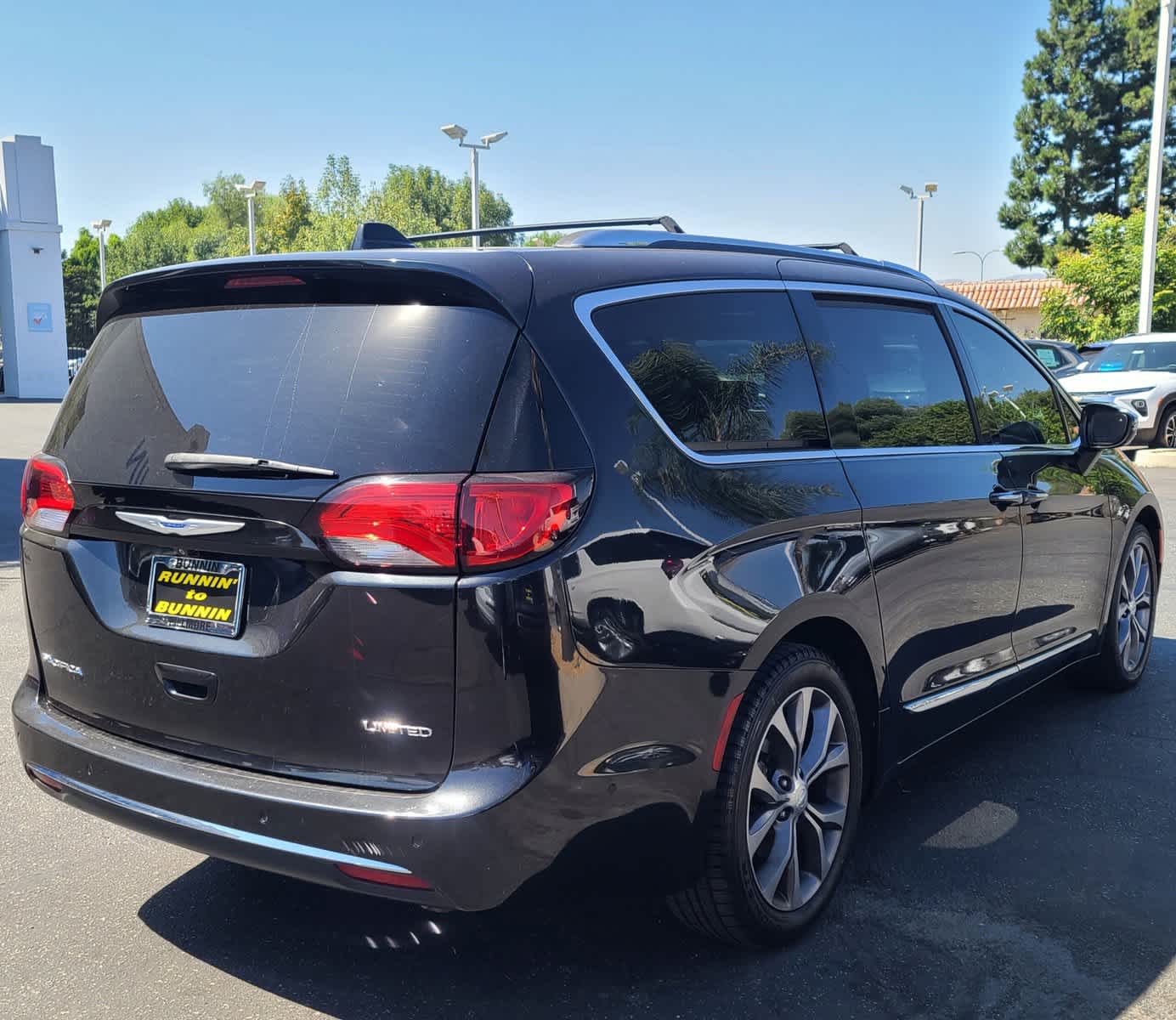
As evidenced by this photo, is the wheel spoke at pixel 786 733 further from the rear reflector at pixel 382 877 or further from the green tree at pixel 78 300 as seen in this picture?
the green tree at pixel 78 300

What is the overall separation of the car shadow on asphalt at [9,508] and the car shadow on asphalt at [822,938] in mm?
5559

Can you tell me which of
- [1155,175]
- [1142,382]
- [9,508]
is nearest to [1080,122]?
[1155,175]

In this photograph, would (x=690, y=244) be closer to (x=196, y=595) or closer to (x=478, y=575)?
(x=478, y=575)

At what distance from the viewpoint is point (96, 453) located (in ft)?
9.84

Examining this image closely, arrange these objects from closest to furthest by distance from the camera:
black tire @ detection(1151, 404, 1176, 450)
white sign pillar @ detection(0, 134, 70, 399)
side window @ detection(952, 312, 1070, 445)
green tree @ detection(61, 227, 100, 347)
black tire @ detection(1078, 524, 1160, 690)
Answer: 1. side window @ detection(952, 312, 1070, 445)
2. black tire @ detection(1078, 524, 1160, 690)
3. black tire @ detection(1151, 404, 1176, 450)
4. white sign pillar @ detection(0, 134, 70, 399)
5. green tree @ detection(61, 227, 100, 347)

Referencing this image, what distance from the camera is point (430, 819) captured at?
242cm

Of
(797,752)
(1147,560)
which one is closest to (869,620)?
(797,752)

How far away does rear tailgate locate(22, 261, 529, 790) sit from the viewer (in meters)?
2.48

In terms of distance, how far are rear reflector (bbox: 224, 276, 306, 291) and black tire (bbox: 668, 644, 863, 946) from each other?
1.44m

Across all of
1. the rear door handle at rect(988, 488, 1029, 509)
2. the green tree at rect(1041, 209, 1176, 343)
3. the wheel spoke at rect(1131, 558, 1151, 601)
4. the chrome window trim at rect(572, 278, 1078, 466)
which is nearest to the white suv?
the green tree at rect(1041, 209, 1176, 343)

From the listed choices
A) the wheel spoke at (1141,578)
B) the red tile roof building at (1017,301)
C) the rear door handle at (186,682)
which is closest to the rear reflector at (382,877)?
the rear door handle at (186,682)

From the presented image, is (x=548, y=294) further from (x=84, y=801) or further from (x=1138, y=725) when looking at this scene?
(x=1138, y=725)

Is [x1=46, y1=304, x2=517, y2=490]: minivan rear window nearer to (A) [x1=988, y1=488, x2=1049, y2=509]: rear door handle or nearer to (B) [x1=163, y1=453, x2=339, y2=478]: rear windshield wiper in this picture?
(B) [x1=163, y1=453, x2=339, y2=478]: rear windshield wiper

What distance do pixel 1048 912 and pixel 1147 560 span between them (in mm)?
2815
